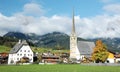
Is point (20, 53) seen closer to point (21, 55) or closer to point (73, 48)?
point (21, 55)

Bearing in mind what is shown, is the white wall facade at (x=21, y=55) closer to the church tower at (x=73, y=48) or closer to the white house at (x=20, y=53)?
the white house at (x=20, y=53)

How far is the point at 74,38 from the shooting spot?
15688cm

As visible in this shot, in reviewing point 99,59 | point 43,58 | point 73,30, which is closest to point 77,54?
point 73,30

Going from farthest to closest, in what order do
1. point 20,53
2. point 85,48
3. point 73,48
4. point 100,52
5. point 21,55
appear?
1. point 85,48
2. point 73,48
3. point 21,55
4. point 20,53
5. point 100,52

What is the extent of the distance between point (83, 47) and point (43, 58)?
103 ft

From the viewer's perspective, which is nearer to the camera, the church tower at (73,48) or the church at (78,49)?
the church at (78,49)

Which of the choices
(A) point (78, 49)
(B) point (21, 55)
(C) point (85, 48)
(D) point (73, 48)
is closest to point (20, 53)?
(B) point (21, 55)

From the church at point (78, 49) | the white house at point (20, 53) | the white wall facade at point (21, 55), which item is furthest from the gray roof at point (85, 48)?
the white house at point (20, 53)

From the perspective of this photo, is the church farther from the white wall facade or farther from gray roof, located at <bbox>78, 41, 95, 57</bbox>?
the white wall facade

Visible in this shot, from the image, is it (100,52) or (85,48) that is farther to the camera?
(85,48)

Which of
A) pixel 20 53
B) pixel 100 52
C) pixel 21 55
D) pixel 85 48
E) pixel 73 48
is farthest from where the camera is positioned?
pixel 85 48

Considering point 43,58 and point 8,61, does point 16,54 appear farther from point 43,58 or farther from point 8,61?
point 43,58

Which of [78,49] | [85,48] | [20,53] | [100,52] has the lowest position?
[100,52]

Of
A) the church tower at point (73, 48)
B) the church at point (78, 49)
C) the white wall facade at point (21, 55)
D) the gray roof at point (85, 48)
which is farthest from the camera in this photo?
the gray roof at point (85, 48)
